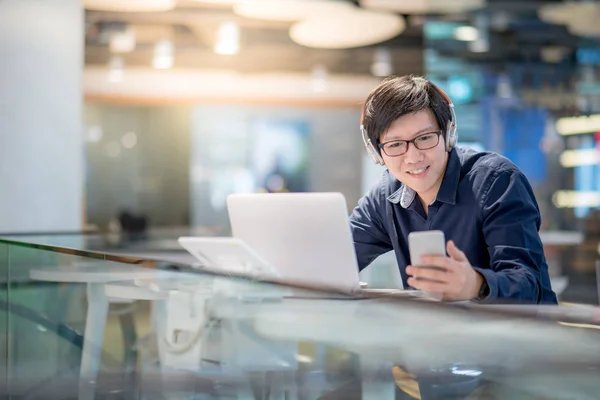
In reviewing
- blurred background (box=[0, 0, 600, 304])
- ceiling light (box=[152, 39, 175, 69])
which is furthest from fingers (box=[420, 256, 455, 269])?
ceiling light (box=[152, 39, 175, 69])

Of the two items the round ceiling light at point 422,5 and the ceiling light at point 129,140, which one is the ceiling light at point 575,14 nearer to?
the round ceiling light at point 422,5

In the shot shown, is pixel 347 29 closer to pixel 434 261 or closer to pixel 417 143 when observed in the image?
pixel 417 143

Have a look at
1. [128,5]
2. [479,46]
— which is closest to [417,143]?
[128,5]

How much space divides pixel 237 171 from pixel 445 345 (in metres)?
9.62

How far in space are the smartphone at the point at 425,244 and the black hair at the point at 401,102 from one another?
0.56 m

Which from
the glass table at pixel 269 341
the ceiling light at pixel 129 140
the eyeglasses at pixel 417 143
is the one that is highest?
the ceiling light at pixel 129 140

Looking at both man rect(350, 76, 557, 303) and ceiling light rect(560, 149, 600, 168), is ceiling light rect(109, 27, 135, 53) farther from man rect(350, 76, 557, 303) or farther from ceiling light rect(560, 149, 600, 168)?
man rect(350, 76, 557, 303)

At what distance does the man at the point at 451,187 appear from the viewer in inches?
65.4

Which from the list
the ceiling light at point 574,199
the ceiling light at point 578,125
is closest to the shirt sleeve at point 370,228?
the ceiling light at point 574,199

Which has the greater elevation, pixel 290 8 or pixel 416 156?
pixel 290 8

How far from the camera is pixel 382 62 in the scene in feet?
31.1

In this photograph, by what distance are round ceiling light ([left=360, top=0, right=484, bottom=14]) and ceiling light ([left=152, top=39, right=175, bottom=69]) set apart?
9.28 ft

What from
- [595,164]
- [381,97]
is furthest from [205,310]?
[595,164]

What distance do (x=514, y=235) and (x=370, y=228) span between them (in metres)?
0.55
